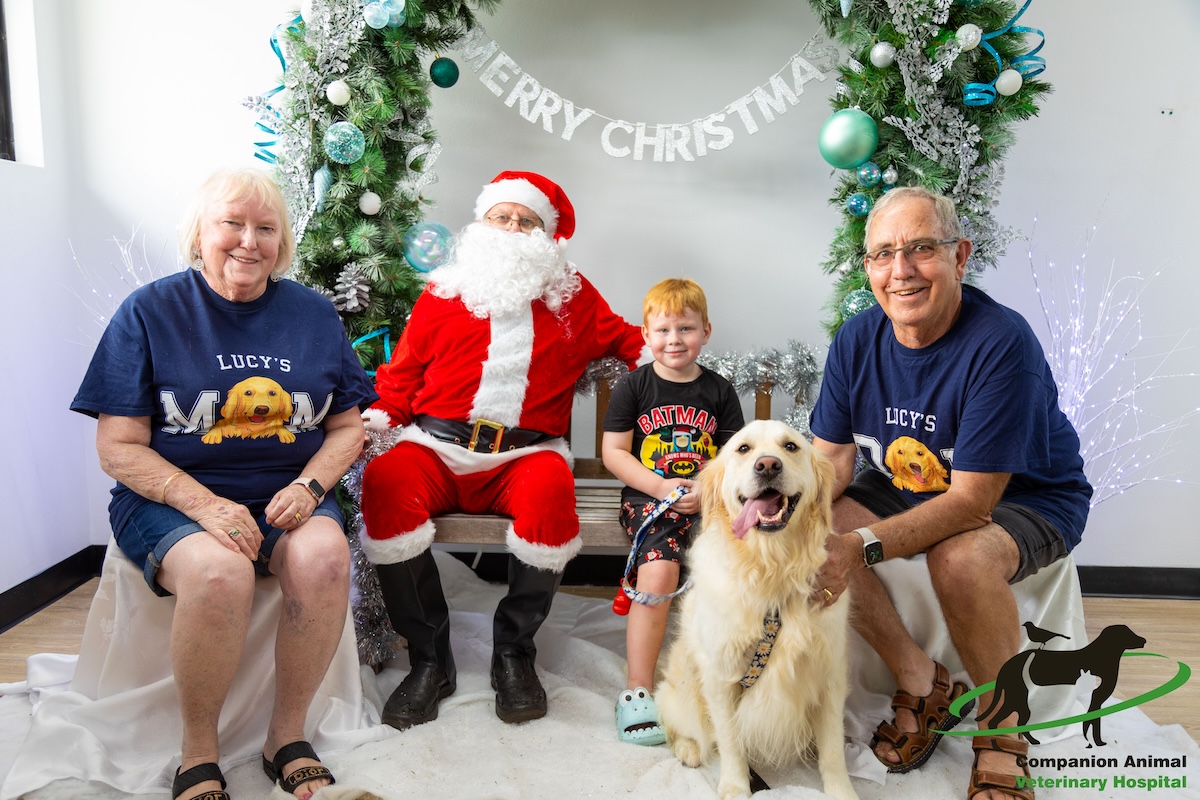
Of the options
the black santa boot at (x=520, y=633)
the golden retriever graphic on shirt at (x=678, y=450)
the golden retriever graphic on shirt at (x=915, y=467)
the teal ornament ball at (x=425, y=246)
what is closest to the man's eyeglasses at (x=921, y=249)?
the golden retriever graphic on shirt at (x=915, y=467)

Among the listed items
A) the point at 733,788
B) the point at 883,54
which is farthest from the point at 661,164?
the point at 733,788

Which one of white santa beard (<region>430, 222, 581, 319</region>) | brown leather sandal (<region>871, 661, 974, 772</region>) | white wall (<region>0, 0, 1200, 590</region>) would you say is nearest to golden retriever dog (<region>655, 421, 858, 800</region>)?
brown leather sandal (<region>871, 661, 974, 772</region>)

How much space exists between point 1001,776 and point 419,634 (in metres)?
1.53

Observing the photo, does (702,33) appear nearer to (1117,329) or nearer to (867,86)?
(867,86)

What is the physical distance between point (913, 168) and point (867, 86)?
1.02 feet

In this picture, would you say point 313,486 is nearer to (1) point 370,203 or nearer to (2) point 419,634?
(2) point 419,634

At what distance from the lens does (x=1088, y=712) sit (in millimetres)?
2105

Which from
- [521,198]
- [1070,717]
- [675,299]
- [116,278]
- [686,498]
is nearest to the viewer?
[1070,717]

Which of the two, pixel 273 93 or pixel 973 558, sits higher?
pixel 273 93

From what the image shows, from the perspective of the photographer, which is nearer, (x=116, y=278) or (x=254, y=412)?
(x=254, y=412)

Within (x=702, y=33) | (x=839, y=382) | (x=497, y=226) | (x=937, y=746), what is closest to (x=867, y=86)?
(x=702, y=33)

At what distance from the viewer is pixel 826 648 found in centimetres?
184

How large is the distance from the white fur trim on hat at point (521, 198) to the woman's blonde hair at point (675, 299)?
56 cm

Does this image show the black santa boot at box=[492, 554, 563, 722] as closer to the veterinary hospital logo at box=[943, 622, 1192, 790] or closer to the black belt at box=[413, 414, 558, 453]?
the black belt at box=[413, 414, 558, 453]
